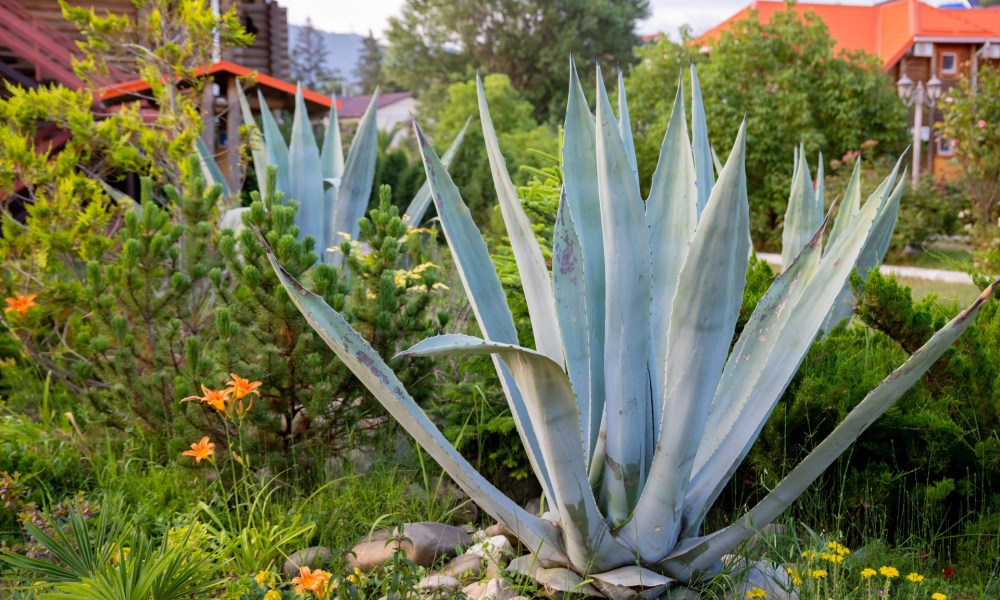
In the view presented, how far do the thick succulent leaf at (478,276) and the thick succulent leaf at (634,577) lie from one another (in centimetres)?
27

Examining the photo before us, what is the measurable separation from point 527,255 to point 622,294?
35cm

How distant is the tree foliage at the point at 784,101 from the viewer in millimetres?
17062

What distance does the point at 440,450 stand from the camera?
220 cm

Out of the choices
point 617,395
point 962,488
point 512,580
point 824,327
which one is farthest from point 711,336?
point 824,327

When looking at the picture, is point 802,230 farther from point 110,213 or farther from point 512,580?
point 110,213

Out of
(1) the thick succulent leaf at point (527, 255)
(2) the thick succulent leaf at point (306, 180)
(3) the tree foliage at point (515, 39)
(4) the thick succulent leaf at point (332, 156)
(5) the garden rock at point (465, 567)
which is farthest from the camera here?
(3) the tree foliage at point (515, 39)

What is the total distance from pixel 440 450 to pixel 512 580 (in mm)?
524

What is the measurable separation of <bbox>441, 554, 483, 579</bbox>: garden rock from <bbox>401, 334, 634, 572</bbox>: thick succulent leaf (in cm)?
36

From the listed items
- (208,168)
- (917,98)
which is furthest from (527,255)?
(917,98)

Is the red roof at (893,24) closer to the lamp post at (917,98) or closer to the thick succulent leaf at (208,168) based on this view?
the lamp post at (917,98)

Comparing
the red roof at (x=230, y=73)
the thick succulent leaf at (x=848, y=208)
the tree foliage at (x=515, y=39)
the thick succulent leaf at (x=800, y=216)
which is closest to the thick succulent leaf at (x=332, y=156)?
the red roof at (x=230, y=73)

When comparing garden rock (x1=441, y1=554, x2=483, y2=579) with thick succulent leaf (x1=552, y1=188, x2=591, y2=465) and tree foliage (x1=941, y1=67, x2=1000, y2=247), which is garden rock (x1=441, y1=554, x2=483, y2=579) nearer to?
thick succulent leaf (x1=552, y1=188, x2=591, y2=465)

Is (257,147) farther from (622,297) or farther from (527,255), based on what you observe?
(622,297)

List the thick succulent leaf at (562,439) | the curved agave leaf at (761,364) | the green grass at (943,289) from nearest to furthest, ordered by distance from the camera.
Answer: the thick succulent leaf at (562,439) < the curved agave leaf at (761,364) < the green grass at (943,289)
